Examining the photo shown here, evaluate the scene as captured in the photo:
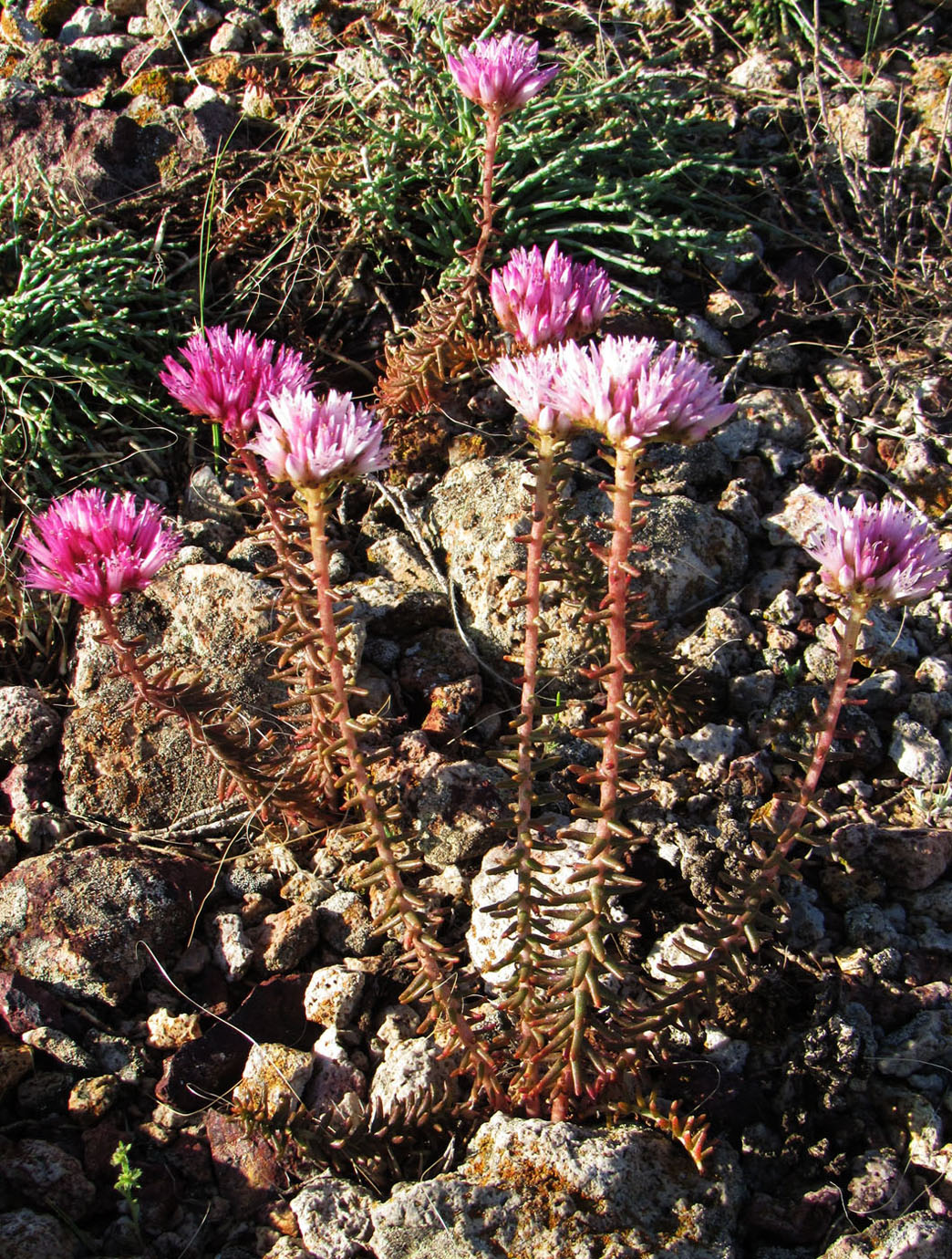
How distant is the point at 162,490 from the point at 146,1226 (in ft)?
8.14

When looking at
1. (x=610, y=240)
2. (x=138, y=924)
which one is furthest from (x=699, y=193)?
(x=138, y=924)

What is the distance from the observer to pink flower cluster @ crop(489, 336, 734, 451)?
179 centimetres

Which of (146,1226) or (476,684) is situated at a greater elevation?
(476,684)

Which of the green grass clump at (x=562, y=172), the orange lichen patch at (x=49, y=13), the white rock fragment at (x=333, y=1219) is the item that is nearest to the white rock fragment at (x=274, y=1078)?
the white rock fragment at (x=333, y=1219)

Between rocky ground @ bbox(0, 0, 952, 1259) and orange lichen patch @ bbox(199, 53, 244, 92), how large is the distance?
790 mm

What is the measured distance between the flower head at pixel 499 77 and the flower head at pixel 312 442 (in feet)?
5.24

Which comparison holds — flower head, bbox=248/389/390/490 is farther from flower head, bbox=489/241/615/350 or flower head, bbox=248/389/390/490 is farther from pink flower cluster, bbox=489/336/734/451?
flower head, bbox=489/241/615/350

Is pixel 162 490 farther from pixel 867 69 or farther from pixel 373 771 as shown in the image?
pixel 867 69

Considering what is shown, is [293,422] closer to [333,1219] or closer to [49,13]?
[333,1219]

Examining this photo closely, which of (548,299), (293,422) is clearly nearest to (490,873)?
(293,422)

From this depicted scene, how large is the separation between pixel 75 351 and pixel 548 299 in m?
2.42

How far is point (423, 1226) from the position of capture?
2.03 meters

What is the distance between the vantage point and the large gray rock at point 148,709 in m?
3.11

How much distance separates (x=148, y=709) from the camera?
3016 millimetres
